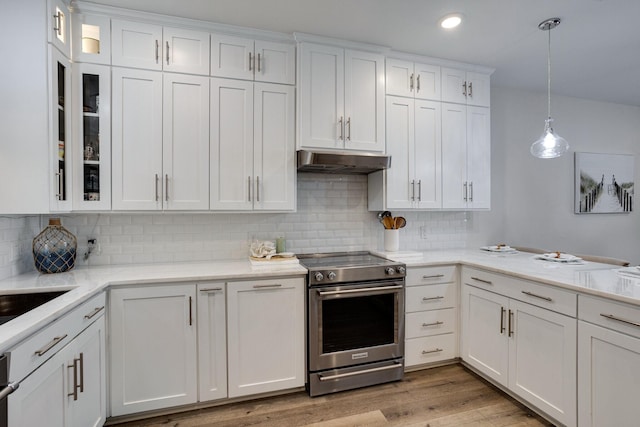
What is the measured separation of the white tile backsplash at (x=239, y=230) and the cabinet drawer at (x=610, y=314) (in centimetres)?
166

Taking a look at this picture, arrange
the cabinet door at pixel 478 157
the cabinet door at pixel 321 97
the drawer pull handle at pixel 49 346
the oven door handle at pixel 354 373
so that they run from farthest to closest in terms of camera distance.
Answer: the cabinet door at pixel 478 157 → the cabinet door at pixel 321 97 → the oven door handle at pixel 354 373 → the drawer pull handle at pixel 49 346

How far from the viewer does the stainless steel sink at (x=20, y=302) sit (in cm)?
167

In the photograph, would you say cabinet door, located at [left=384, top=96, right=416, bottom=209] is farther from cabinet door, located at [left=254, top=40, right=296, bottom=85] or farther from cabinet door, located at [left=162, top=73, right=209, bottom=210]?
cabinet door, located at [left=162, top=73, right=209, bottom=210]

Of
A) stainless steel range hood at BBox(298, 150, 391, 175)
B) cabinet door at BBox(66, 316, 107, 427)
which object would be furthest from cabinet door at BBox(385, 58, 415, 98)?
cabinet door at BBox(66, 316, 107, 427)

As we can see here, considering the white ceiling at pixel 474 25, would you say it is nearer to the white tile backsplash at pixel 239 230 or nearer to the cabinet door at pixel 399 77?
the cabinet door at pixel 399 77

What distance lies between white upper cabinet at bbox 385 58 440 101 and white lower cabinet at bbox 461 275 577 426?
5.73ft

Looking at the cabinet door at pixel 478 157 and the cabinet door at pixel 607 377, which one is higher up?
the cabinet door at pixel 478 157

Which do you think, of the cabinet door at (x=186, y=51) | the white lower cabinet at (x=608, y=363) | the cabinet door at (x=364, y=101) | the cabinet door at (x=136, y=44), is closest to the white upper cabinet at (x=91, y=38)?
the cabinet door at (x=136, y=44)

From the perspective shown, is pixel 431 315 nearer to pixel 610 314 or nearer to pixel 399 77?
pixel 610 314

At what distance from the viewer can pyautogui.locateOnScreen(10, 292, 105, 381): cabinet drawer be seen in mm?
1148

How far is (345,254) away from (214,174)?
4.48ft

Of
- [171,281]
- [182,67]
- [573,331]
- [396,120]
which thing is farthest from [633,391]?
[182,67]

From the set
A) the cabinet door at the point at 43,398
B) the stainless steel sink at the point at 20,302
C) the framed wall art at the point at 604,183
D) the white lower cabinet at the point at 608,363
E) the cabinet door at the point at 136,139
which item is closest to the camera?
the cabinet door at the point at 43,398

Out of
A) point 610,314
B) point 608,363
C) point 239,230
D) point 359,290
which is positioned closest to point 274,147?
point 239,230
